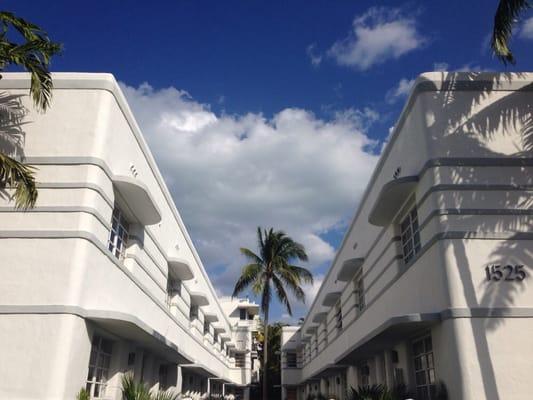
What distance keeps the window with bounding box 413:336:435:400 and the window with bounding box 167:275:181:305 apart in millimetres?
9945

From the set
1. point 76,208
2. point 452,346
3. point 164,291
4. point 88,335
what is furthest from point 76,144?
point 452,346

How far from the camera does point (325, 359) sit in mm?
23875

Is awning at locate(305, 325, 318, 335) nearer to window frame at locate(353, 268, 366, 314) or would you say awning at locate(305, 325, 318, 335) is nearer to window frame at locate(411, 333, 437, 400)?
window frame at locate(353, 268, 366, 314)

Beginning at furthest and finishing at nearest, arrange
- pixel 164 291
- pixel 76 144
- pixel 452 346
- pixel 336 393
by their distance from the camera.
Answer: pixel 336 393
pixel 164 291
pixel 76 144
pixel 452 346

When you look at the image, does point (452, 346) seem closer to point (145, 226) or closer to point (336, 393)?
point (145, 226)

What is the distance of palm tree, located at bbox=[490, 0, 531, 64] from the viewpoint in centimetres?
952

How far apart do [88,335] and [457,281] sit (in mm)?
7233

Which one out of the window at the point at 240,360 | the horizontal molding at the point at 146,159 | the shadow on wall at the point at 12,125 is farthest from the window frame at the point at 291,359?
the shadow on wall at the point at 12,125

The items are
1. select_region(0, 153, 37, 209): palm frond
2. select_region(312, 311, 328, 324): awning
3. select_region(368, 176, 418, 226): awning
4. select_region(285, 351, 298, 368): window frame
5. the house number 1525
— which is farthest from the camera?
select_region(285, 351, 298, 368): window frame

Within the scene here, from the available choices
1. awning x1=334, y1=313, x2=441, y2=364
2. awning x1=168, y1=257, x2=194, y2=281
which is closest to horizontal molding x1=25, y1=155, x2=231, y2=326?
awning x1=168, y1=257, x2=194, y2=281

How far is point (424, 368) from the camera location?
10.8 metres

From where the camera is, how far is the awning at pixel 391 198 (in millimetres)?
10852

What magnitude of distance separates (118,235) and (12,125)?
358 centimetres

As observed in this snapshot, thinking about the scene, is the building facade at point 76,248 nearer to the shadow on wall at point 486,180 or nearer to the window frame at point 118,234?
the window frame at point 118,234
